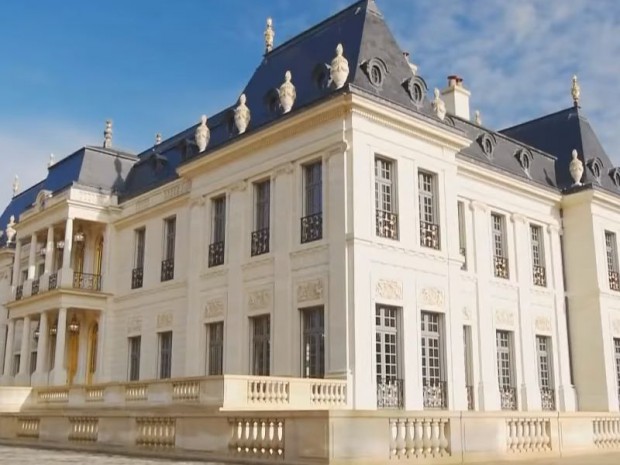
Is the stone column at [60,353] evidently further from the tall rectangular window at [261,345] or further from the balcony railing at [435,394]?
the balcony railing at [435,394]

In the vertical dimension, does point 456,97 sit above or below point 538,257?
above

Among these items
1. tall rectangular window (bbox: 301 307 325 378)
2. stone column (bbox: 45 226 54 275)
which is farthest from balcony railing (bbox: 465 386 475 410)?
stone column (bbox: 45 226 54 275)

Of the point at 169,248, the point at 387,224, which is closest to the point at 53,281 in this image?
the point at 169,248

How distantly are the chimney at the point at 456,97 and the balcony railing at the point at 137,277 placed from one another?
1174cm

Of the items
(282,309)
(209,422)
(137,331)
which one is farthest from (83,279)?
(209,422)

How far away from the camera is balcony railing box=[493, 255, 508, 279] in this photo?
2208cm

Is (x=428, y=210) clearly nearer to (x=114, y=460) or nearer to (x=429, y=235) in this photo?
(x=429, y=235)

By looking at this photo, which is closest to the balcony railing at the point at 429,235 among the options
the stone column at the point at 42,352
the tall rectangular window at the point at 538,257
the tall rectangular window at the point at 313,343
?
the tall rectangular window at the point at 313,343

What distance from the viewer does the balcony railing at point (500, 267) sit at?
869 inches

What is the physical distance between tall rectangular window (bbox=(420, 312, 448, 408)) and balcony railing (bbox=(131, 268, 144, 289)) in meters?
10.5

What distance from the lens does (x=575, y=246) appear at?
24.1 meters

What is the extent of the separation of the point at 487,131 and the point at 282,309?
9.98m

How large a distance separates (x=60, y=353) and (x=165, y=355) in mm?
3964

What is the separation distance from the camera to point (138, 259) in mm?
24906
